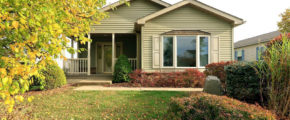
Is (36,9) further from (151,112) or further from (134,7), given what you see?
(134,7)

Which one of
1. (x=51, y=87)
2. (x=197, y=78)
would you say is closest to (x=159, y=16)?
(x=197, y=78)

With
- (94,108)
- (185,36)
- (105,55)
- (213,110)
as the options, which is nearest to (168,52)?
(185,36)

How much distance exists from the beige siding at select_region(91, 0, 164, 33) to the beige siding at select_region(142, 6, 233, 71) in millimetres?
1675

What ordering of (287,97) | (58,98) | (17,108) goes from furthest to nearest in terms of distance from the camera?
(58,98), (17,108), (287,97)

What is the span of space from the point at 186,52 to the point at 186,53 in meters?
0.05

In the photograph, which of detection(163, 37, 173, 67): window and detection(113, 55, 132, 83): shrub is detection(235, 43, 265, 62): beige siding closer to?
detection(163, 37, 173, 67): window

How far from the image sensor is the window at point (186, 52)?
809 cm

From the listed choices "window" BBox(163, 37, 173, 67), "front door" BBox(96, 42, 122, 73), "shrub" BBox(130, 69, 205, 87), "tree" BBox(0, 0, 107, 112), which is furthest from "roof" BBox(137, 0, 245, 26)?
"tree" BBox(0, 0, 107, 112)

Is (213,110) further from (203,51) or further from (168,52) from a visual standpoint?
(203,51)

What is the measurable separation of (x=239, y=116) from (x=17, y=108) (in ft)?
17.4

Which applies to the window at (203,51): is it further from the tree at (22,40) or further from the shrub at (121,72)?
the tree at (22,40)

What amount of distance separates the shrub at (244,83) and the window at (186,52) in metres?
3.96

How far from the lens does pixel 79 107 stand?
423 cm

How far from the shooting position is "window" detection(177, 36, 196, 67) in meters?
8.10
